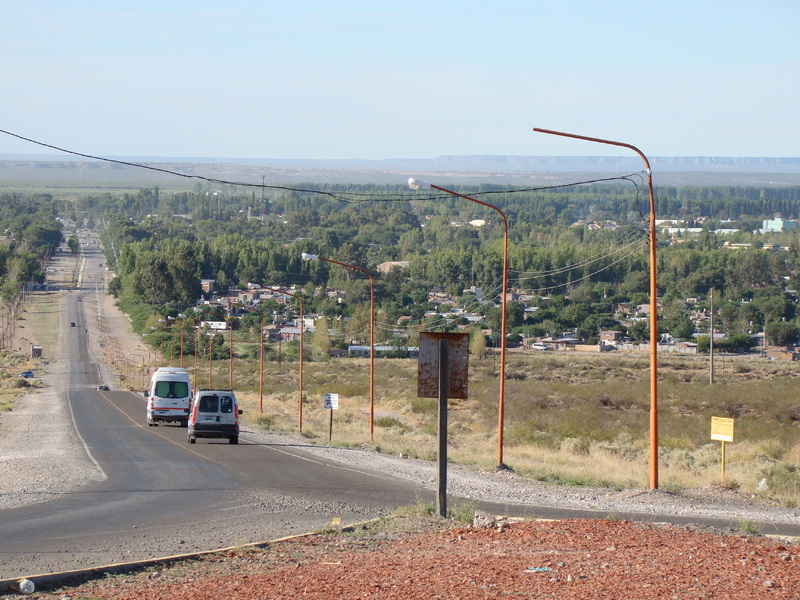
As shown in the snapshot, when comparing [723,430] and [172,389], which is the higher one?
[723,430]

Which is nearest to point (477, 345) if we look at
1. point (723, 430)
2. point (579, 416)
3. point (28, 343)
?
point (579, 416)

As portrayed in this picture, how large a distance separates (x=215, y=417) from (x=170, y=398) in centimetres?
878

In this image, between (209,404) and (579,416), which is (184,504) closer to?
(209,404)

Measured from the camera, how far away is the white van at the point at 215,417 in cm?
2747

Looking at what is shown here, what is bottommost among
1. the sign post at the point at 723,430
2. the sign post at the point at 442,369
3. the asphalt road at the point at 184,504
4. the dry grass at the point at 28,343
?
the dry grass at the point at 28,343

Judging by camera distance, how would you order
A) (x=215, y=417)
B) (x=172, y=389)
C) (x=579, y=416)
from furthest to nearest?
1. (x=579, y=416)
2. (x=172, y=389)
3. (x=215, y=417)

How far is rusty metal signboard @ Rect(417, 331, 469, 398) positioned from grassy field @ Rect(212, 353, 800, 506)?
7.62 m

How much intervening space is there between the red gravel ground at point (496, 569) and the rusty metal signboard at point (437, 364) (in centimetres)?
198

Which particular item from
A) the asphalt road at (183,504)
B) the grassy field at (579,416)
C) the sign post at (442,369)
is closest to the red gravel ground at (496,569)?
the asphalt road at (183,504)

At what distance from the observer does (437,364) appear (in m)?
12.6

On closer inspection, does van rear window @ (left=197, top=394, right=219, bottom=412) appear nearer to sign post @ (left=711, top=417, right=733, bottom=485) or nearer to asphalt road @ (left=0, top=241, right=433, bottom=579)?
asphalt road @ (left=0, top=241, right=433, bottom=579)

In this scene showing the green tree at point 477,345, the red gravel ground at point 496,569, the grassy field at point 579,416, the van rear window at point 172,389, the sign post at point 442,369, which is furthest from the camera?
the green tree at point 477,345

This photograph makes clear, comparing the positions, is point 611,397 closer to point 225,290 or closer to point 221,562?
point 221,562

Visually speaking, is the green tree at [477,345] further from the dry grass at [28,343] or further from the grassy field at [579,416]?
Result: the dry grass at [28,343]
